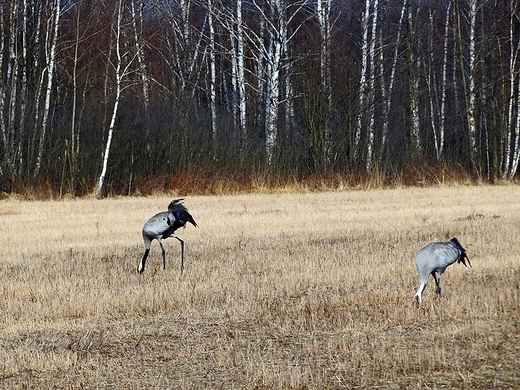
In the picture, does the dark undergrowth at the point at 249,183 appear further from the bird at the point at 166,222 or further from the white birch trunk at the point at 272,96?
the bird at the point at 166,222

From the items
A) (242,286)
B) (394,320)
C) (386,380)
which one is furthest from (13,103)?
(386,380)

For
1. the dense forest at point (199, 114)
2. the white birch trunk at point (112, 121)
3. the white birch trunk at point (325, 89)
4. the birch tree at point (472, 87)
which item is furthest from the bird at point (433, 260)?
the birch tree at point (472, 87)

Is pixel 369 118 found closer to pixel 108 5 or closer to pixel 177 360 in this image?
pixel 108 5

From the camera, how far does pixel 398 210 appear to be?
18312 mm

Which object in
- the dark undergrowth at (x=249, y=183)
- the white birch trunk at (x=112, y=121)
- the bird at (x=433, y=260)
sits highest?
the white birch trunk at (x=112, y=121)

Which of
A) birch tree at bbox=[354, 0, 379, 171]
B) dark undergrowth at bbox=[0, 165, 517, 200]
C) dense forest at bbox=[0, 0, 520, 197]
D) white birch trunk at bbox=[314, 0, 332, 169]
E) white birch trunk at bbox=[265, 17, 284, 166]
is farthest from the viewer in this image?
birch tree at bbox=[354, 0, 379, 171]

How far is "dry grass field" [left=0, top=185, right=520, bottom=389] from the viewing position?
614cm

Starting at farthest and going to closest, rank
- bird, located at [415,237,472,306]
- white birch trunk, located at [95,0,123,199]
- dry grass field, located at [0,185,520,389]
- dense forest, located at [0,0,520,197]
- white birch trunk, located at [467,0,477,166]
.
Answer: white birch trunk, located at [467,0,477,166]
dense forest, located at [0,0,520,197]
white birch trunk, located at [95,0,123,199]
bird, located at [415,237,472,306]
dry grass field, located at [0,185,520,389]

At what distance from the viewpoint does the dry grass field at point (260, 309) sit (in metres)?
6.14

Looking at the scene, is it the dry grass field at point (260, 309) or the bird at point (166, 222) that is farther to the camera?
the bird at point (166, 222)

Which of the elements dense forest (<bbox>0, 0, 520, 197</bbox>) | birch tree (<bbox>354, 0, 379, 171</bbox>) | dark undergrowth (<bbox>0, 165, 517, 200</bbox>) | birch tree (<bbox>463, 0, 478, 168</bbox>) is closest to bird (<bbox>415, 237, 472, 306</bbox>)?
dense forest (<bbox>0, 0, 520, 197</bbox>)

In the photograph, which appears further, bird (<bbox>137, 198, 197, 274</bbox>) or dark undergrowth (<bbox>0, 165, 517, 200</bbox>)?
dark undergrowth (<bbox>0, 165, 517, 200</bbox>)

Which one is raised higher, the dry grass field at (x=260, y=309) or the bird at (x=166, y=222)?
the bird at (x=166, y=222)

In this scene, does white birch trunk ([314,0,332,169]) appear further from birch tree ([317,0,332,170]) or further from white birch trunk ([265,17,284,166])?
white birch trunk ([265,17,284,166])
